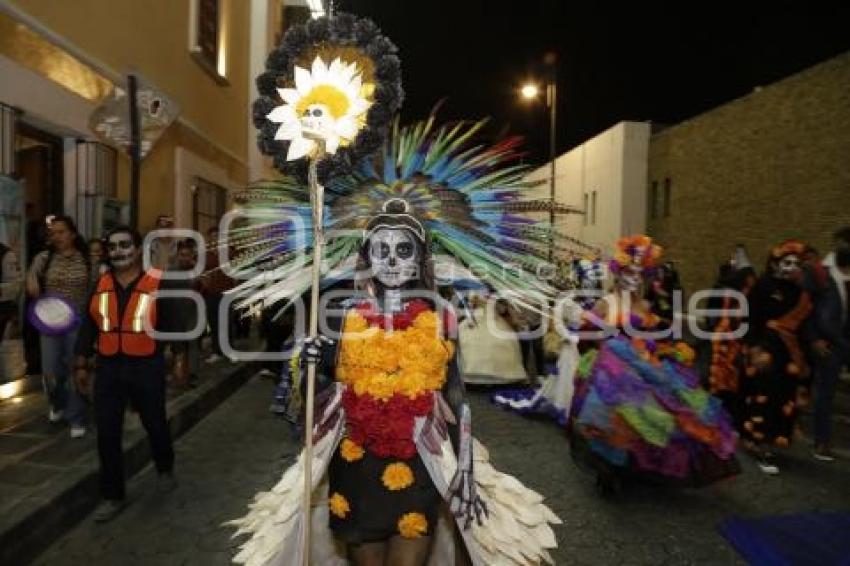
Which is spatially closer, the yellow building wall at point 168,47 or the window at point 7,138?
the window at point 7,138

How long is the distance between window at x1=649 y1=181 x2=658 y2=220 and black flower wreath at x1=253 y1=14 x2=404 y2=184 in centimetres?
2214

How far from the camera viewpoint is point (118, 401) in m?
5.04

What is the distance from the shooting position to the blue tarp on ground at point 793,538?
4.38 metres

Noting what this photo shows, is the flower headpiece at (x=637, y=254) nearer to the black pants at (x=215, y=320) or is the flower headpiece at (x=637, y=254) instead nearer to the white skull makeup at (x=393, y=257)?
the white skull makeup at (x=393, y=257)

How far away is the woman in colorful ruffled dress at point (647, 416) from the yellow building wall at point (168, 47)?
20.7 ft

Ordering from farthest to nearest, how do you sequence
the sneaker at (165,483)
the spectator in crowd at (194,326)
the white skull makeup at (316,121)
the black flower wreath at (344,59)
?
the spectator in crowd at (194,326)
the sneaker at (165,483)
the black flower wreath at (344,59)
the white skull makeup at (316,121)

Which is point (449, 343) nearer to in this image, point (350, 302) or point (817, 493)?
point (350, 302)

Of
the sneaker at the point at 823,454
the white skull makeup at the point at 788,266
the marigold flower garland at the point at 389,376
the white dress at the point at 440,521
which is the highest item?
the white skull makeup at the point at 788,266

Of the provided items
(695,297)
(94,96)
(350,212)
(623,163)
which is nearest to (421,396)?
(350,212)

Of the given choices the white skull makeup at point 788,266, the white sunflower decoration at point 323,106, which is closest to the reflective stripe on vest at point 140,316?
the white sunflower decoration at point 323,106

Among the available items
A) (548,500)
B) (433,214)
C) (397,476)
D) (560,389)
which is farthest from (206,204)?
(397,476)

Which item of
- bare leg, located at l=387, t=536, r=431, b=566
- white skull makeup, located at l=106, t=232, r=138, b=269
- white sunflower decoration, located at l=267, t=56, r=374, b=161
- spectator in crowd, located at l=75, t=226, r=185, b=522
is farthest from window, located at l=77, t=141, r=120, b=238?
bare leg, located at l=387, t=536, r=431, b=566

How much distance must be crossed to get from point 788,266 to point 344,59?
4546mm

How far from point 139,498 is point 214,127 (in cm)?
1036
